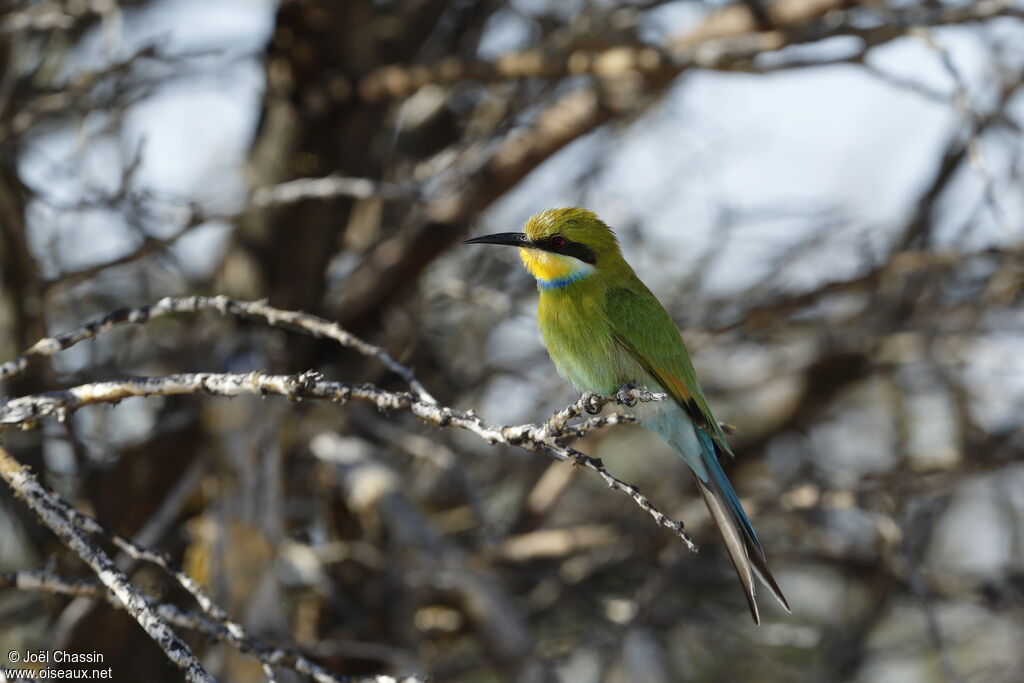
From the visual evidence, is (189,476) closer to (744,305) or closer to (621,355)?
(621,355)

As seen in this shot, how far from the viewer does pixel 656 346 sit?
2793 millimetres

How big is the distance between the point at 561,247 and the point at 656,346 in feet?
1.34

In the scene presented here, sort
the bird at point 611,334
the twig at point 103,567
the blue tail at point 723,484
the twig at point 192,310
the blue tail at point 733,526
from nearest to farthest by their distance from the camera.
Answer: the twig at point 103,567
the twig at point 192,310
the blue tail at point 733,526
the blue tail at point 723,484
the bird at point 611,334

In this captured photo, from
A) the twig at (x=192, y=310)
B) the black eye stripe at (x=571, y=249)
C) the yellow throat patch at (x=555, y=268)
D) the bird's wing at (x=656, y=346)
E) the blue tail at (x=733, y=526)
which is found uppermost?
the black eye stripe at (x=571, y=249)

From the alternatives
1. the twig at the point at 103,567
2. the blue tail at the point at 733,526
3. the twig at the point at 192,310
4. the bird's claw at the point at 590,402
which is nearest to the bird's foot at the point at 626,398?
the bird's claw at the point at 590,402

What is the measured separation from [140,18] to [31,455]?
2.31m

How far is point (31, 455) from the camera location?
12.5 ft

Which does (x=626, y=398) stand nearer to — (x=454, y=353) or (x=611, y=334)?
(x=611, y=334)

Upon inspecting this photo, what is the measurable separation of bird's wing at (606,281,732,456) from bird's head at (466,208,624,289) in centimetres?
13

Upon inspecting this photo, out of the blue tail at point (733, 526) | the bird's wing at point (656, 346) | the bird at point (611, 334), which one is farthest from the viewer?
the bird's wing at point (656, 346)

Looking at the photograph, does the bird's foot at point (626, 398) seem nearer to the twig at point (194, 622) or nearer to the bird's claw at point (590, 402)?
the bird's claw at point (590, 402)

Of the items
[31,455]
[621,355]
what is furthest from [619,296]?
[31,455]

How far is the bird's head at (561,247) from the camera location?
2914 mm

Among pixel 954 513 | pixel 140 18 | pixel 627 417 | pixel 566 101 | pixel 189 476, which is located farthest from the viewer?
pixel 954 513
